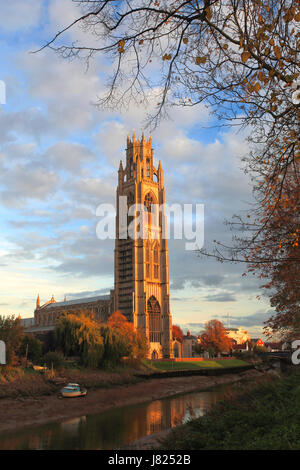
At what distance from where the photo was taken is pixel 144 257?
273ft

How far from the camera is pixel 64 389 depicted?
31.0 metres

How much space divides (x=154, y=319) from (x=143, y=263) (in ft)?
37.7


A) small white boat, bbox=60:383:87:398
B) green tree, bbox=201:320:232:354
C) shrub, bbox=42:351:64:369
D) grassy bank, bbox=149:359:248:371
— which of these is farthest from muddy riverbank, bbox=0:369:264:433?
green tree, bbox=201:320:232:354

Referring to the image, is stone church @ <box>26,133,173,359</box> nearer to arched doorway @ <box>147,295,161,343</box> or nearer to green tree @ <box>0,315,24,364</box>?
arched doorway @ <box>147,295,161,343</box>

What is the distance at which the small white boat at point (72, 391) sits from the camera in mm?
30777

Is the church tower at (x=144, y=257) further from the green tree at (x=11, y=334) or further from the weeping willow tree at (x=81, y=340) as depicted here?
the green tree at (x=11, y=334)

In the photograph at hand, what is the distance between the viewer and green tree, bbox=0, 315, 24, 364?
32.6 meters

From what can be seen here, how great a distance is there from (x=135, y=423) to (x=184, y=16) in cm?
2242

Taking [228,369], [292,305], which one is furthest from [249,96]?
[228,369]

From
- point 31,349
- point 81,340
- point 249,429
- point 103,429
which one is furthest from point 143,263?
point 249,429

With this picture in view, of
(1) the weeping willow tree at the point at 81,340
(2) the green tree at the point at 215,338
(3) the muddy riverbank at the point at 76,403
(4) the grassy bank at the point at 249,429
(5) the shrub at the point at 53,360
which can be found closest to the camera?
(4) the grassy bank at the point at 249,429

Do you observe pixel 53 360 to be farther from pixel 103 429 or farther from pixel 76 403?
pixel 103 429

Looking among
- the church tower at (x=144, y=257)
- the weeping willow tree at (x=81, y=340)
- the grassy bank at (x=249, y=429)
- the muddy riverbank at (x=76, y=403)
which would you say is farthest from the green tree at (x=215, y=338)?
the grassy bank at (x=249, y=429)

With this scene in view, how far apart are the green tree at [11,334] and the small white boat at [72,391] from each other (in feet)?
16.4
